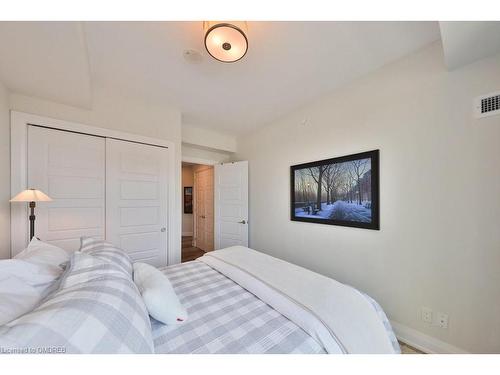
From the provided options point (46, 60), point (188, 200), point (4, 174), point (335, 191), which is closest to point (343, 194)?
point (335, 191)

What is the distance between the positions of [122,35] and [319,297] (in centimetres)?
222

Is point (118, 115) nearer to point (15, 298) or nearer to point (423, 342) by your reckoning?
point (15, 298)

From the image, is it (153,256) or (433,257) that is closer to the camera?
(433,257)

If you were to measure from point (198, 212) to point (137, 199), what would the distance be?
8.19ft

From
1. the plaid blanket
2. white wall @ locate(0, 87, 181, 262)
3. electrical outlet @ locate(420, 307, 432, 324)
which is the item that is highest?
white wall @ locate(0, 87, 181, 262)

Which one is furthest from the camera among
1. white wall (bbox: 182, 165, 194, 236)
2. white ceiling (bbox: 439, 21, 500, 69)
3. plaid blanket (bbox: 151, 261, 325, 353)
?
white wall (bbox: 182, 165, 194, 236)

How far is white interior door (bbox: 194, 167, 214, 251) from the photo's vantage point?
4.25 m

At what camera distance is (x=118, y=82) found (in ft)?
6.57

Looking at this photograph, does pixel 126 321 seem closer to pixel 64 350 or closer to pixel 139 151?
pixel 64 350

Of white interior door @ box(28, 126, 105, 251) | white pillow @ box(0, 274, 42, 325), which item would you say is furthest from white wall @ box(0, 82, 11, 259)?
white pillow @ box(0, 274, 42, 325)

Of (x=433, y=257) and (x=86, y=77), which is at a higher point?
(x=86, y=77)

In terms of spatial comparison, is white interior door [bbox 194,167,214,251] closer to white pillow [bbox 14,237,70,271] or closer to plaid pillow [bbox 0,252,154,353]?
white pillow [bbox 14,237,70,271]

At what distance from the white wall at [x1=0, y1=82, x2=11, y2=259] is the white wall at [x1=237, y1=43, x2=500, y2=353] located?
2.98m

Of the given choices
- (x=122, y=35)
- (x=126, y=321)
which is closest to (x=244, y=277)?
(x=126, y=321)
